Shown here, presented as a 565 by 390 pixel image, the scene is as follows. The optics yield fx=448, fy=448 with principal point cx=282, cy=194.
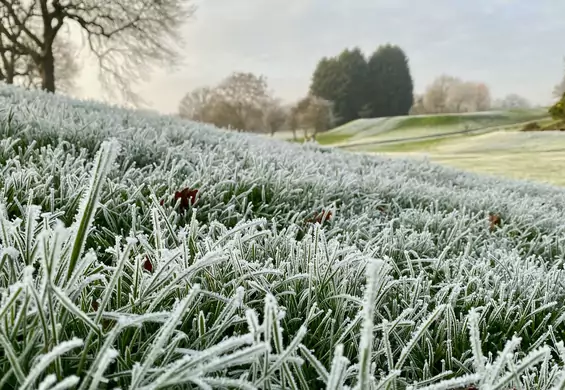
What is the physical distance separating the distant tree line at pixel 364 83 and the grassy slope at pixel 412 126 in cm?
553

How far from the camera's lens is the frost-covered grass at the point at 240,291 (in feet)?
2.03

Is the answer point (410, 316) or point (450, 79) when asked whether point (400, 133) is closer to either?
point (450, 79)

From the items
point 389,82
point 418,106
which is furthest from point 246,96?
point 418,106

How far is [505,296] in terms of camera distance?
4.26ft

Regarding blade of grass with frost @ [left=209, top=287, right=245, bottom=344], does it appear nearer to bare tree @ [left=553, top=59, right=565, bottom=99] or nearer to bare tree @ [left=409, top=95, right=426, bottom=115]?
bare tree @ [left=553, top=59, right=565, bottom=99]

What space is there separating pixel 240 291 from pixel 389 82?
44463 millimetres

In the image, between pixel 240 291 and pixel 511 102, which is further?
pixel 511 102

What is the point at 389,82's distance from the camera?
4266cm

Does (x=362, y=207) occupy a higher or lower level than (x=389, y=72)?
lower

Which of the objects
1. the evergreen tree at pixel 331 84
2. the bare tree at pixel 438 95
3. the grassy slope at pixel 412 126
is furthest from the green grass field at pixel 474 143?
the bare tree at pixel 438 95

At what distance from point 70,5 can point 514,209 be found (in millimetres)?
18009

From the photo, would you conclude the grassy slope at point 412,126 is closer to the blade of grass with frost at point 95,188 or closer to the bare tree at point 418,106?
the bare tree at point 418,106

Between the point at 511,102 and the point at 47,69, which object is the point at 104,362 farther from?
the point at 511,102

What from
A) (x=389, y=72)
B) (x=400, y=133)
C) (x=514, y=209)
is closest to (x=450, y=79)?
(x=389, y=72)
